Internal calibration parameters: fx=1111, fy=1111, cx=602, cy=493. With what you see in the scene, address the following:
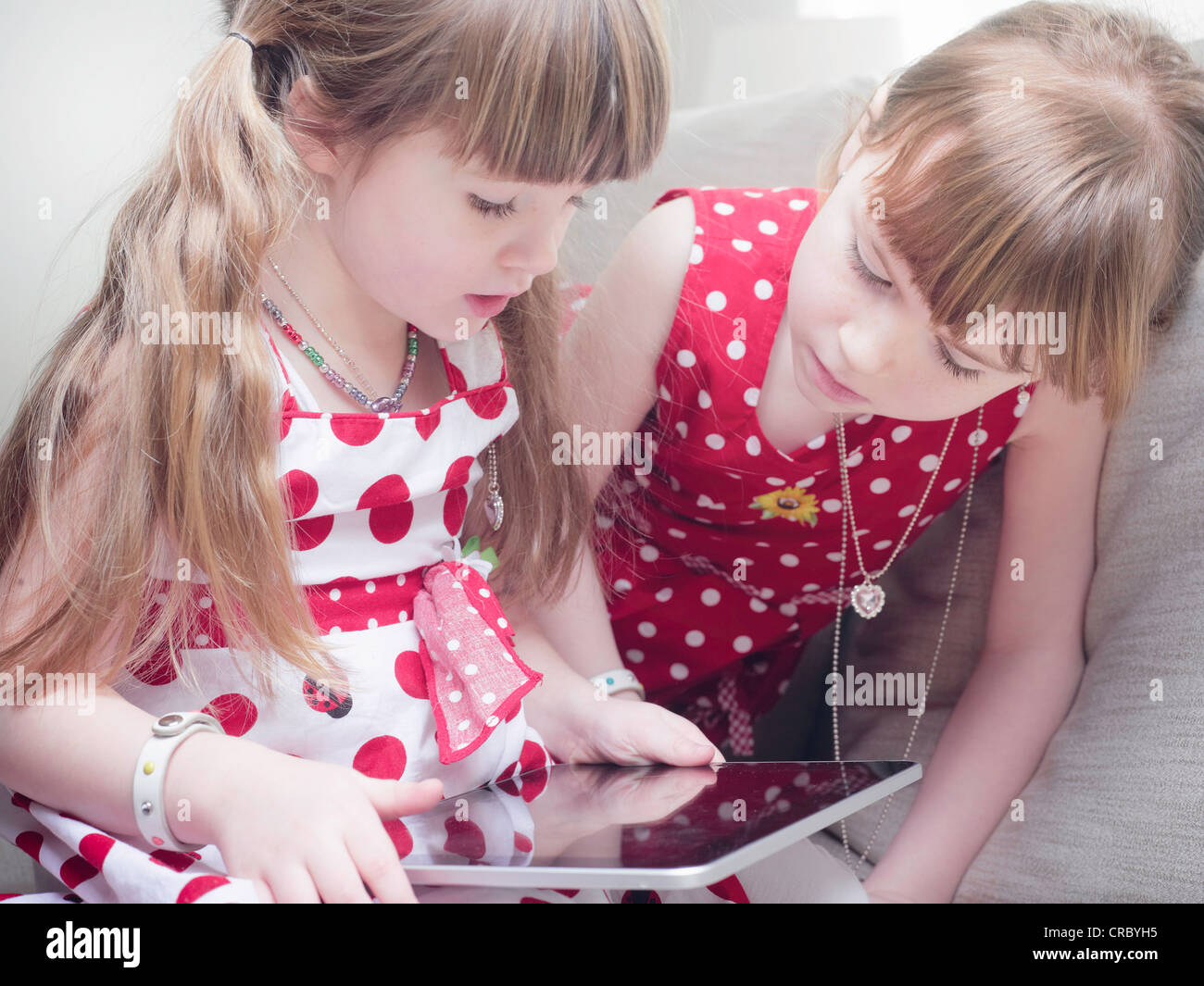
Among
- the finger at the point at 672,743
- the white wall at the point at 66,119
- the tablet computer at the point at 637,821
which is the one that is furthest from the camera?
the white wall at the point at 66,119

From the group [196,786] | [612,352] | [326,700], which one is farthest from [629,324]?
[196,786]

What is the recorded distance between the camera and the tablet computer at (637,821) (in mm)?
487

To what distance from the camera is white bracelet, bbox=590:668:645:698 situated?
0.84 m

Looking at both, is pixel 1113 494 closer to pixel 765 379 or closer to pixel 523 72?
pixel 765 379

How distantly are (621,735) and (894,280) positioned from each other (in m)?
0.34

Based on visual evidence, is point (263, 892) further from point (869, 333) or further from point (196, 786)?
point (869, 333)

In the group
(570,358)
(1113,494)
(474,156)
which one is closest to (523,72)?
(474,156)

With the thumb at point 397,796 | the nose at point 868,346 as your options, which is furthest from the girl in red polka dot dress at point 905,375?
the thumb at point 397,796

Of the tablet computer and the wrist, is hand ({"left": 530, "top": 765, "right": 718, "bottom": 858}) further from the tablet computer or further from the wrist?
the wrist

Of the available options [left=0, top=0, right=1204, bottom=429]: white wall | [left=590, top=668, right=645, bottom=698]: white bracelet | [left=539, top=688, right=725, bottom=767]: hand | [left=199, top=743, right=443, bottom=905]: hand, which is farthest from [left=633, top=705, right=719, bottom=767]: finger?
[left=0, top=0, right=1204, bottom=429]: white wall

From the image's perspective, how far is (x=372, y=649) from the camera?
69 centimetres

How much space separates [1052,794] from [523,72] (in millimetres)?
602

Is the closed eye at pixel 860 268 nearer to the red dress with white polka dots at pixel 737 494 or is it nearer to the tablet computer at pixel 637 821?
the red dress with white polka dots at pixel 737 494

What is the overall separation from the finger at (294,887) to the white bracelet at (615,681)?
1.18 ft
